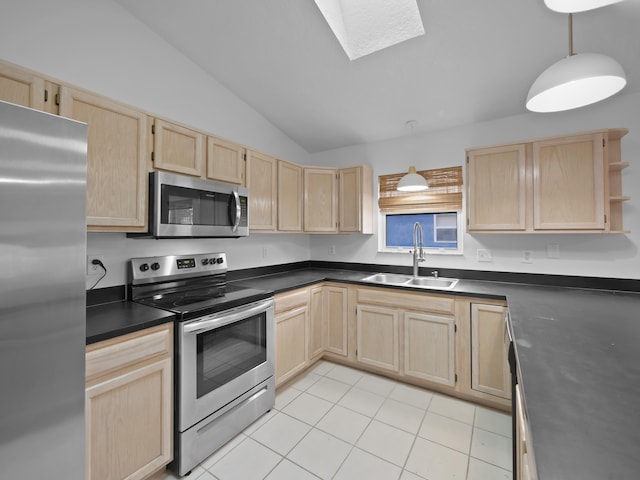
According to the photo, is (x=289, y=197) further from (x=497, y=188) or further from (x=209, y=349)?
(x=497, y=188)

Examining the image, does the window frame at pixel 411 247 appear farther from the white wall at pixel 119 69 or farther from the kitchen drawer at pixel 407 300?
the white wall at pixel 119 69

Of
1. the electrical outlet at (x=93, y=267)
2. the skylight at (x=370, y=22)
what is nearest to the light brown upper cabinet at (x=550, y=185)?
the skylight at (x=370, y=22)

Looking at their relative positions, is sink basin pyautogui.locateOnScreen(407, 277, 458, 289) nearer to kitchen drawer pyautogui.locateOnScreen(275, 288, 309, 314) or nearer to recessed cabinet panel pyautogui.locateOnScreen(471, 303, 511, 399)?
recessed cabinet panel pyautogui.locateOnScreen(471, 303, 511, 399)

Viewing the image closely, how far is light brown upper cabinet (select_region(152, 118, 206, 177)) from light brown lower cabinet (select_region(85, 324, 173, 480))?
105 cm

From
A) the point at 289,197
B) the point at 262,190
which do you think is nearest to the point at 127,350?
the point at 262,190

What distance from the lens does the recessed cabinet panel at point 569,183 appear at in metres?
2.04

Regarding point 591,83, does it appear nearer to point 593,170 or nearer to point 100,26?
point 593,170

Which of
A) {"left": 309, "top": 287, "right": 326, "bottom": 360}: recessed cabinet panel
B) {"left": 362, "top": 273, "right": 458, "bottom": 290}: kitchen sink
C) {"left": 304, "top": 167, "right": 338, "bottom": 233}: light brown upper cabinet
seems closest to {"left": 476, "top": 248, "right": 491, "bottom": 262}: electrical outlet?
{"left": 362, "top": 273, "right": 458, "bottom": 290}: kitchen sink

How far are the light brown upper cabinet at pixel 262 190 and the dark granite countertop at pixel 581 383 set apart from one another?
1.98m

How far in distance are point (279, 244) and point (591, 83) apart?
107 inches

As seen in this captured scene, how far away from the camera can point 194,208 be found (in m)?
1.99

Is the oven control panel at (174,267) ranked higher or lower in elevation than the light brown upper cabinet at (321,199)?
lower

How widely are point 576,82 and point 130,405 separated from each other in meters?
2.55

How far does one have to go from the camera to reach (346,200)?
10.4 ft
